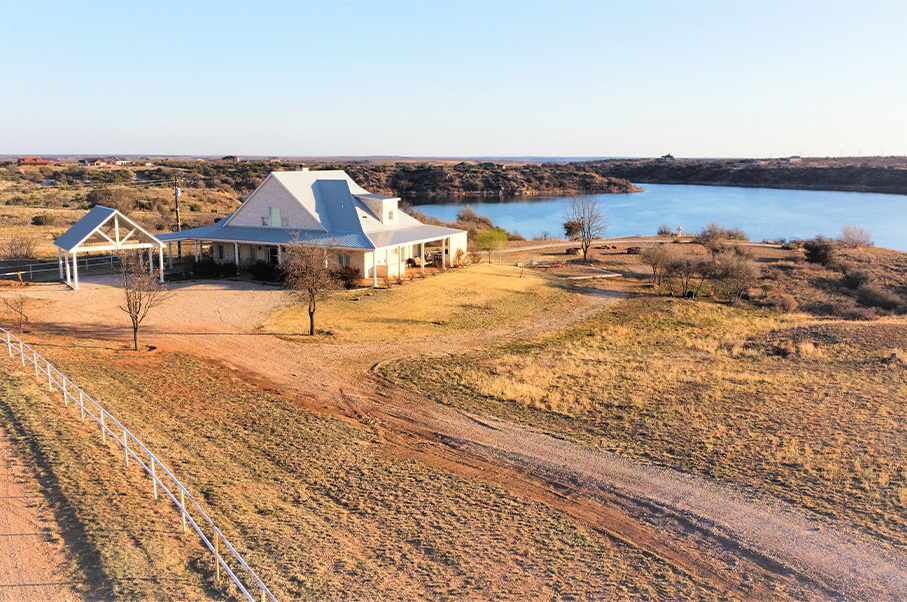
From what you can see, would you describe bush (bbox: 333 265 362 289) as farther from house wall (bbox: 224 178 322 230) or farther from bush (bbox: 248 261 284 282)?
house wall (bbox: 224 178 322 230)

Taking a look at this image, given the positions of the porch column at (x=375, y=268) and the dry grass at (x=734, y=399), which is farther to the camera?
the porch column at (x=375, y=268)

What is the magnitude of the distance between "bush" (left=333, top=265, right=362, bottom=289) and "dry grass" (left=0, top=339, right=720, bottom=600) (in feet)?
58.3

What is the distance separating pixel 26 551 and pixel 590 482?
9480 mm

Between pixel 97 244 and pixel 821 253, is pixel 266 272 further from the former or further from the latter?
pixel 821 253

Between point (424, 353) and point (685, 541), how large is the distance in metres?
13.8

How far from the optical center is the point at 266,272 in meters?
35.5

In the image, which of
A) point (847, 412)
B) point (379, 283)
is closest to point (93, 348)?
point (379, 283)

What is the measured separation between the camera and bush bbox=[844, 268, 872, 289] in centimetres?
4203

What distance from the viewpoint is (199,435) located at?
48.0 ft

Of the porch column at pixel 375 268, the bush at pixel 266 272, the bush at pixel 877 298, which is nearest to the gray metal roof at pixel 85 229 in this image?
the bush at pixel 266 272

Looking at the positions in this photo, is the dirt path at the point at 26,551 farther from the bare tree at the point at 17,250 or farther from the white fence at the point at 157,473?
the bare tree at the point at 17,250

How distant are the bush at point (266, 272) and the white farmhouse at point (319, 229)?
2.40 ft

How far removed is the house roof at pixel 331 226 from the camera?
35.9 m

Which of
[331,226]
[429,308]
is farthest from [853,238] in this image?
[331,226]
